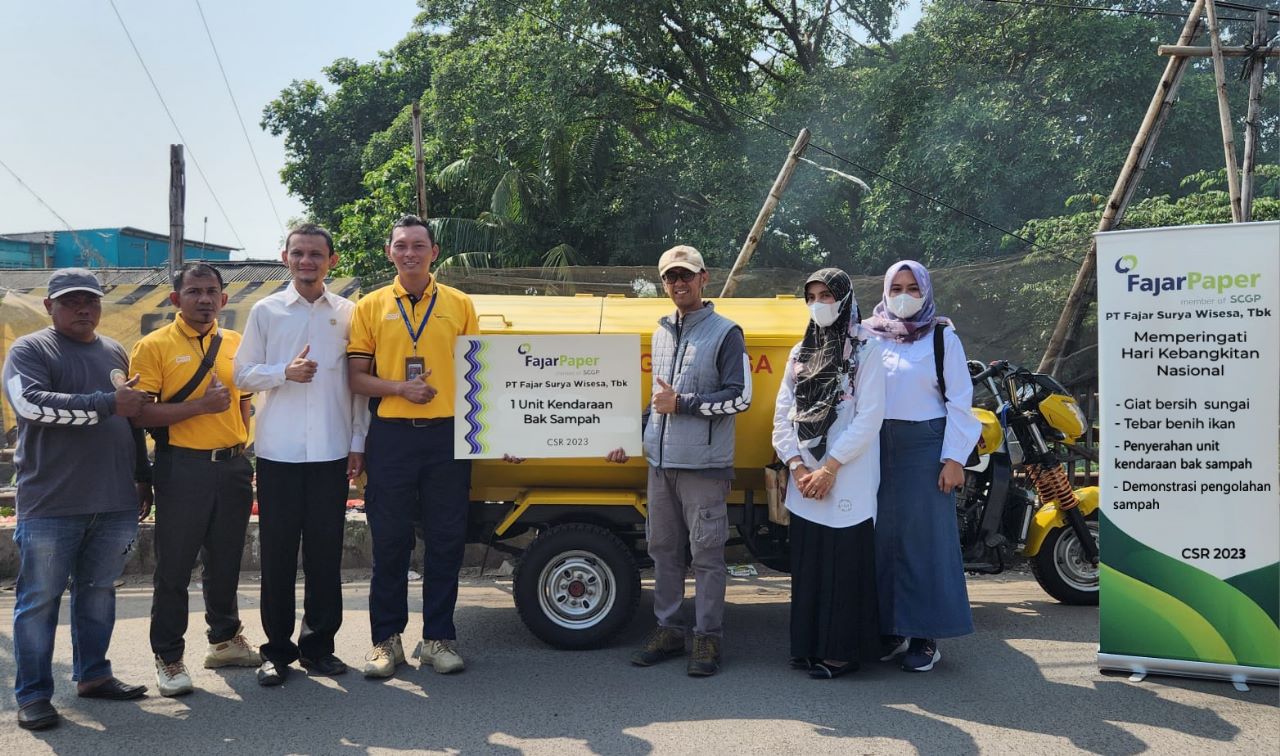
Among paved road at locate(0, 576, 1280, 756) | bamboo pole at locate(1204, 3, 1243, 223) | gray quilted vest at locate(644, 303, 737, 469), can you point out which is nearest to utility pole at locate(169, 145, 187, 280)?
paved road at locate(0, 576, 1280, 756)

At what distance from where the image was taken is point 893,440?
493 centimetres

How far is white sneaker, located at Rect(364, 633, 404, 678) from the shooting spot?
15.9ft

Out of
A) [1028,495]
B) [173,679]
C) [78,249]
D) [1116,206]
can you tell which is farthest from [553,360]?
[78,249]

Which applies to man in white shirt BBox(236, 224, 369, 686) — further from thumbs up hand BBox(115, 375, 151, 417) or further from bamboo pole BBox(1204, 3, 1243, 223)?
bamboo pole BBox(1204, 3, 1243, 223)

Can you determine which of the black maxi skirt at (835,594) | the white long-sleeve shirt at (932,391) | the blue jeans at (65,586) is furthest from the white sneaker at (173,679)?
the white long-sleeve shirt at (932,391)

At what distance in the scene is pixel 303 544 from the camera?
491cm

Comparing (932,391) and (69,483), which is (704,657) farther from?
(69,483)

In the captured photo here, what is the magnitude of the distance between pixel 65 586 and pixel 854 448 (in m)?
3.59

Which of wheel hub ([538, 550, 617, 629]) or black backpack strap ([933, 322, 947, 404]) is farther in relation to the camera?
wheel hub ([538, 550, 617, 629])

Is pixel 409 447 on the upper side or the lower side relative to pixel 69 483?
upper

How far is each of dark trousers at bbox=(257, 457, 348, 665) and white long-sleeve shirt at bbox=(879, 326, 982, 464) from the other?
8.93ft

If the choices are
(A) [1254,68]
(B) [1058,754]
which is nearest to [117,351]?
(B) [1058,754]

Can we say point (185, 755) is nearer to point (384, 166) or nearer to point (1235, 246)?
point (1235, 246)

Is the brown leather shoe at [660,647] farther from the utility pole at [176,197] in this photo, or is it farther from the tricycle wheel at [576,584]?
the utility pole at [176,197]
